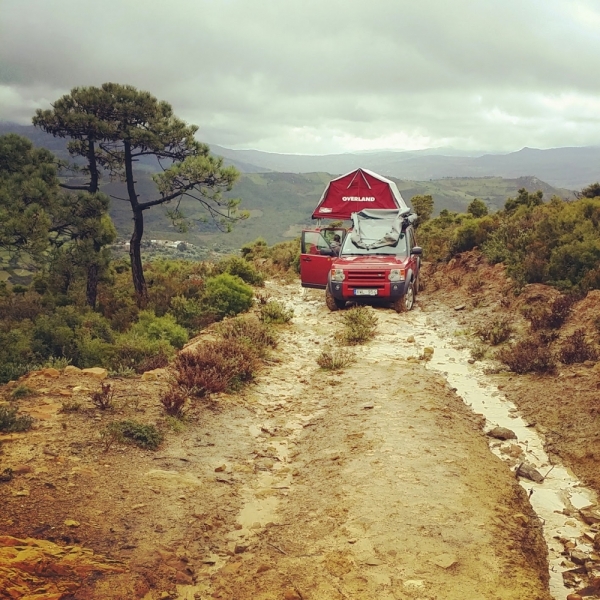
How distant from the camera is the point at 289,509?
4227mm

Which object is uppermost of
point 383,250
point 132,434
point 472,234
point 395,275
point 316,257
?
point 472,234

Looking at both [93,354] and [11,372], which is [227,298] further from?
[11,372]

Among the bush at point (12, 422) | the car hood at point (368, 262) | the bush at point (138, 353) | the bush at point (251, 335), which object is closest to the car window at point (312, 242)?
the car hood at point (368, 262)

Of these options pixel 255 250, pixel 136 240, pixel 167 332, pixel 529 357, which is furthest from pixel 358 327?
pixel 255 250

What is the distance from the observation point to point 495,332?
952 centimetres

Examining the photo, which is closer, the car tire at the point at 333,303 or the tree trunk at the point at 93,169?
the car tire at the point at 333,303

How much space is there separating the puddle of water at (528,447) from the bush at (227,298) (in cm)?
458

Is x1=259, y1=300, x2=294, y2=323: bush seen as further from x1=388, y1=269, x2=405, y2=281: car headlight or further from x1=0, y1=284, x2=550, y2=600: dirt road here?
x1=0, y1=284, x2=550, y2=600: dirt road

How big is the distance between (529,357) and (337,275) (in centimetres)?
564

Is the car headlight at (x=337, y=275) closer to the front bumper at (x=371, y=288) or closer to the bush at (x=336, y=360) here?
the front bumper at (x=371, y=288)

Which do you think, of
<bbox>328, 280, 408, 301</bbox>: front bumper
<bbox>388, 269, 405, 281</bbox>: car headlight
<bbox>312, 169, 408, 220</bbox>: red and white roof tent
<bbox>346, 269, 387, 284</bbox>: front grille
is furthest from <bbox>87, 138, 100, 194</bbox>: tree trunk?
<bbox>388, 269, 405, 281</bbox>: car headlight

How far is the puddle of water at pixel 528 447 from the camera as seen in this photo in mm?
4020

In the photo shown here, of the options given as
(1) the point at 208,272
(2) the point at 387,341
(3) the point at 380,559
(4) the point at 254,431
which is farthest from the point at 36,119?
(3) the point at 380,559

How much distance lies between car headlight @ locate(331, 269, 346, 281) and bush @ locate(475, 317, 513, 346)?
11.8 ft
